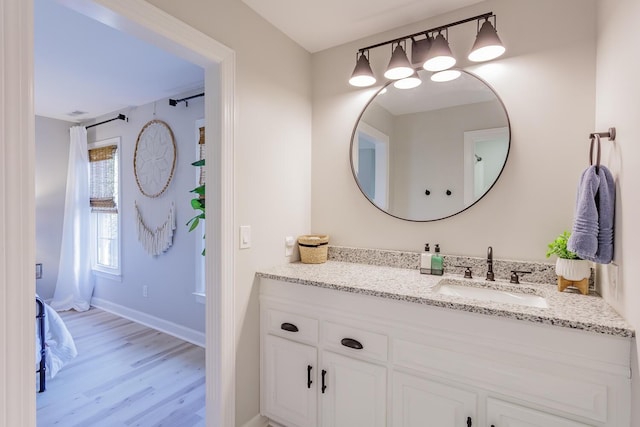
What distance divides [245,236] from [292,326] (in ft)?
1.82

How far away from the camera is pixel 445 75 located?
1862 mm

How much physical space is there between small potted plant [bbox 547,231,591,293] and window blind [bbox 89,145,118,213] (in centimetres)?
440

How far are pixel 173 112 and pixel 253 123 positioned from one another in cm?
195

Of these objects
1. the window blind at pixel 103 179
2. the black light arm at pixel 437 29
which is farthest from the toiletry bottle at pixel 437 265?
the window blind at pixel 103 179

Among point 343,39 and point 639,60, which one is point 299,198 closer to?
point 343,39

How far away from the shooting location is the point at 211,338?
1657 mm

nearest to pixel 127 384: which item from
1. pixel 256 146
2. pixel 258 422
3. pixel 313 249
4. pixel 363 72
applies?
pixel 258 422

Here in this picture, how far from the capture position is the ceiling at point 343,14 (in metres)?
1.74

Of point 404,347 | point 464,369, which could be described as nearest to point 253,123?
point 404,347

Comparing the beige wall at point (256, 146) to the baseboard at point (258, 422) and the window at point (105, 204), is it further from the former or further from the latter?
the window at point (105, 204)

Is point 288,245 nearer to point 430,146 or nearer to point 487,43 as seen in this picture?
point 430,146

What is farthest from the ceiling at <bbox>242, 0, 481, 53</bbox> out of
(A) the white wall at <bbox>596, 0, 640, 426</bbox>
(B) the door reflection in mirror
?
(A) the white wall at <bbox>596, 0, 640, 426</bbox>

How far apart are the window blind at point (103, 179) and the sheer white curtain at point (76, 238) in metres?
0.08

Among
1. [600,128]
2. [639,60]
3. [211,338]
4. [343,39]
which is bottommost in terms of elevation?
[211,338]
